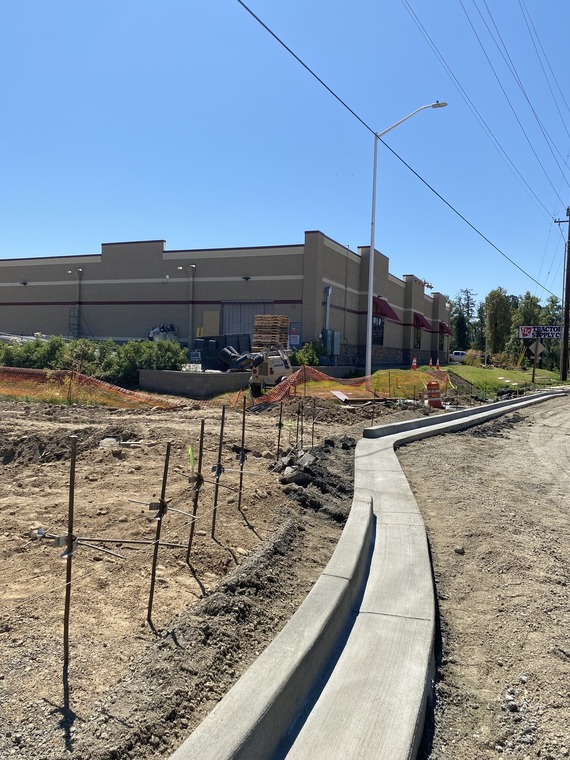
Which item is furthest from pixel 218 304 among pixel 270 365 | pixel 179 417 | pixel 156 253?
pixel 179 417

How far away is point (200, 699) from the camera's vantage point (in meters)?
3.06

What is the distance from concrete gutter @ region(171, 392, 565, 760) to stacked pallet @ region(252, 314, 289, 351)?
2463 centimetres

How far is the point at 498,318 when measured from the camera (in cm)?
8200

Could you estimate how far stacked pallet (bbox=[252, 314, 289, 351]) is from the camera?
99.5 ft

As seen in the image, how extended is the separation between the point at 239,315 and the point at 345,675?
34.6 metres

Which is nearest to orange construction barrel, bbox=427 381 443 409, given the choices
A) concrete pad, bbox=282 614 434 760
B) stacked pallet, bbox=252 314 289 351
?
stacked pallet, bbox=252 314 289 351

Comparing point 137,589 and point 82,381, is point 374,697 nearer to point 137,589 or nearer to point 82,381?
point 137,589

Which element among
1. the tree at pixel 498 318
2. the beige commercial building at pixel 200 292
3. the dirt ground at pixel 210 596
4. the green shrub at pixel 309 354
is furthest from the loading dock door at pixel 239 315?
the tree at pixel 498 318

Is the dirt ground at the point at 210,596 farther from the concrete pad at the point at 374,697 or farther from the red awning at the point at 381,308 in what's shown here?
the red awning at the point at 381,308

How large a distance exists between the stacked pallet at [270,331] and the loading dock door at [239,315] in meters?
6.05

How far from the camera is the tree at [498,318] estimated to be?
81.6 metres

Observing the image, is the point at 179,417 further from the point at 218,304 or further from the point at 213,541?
the point at 218,304

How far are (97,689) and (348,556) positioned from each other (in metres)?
2.60

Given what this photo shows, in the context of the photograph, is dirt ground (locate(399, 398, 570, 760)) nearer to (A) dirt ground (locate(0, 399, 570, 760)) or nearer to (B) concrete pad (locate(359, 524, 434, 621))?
(A) dirt ground (locate(0, 399, 570, 760))
